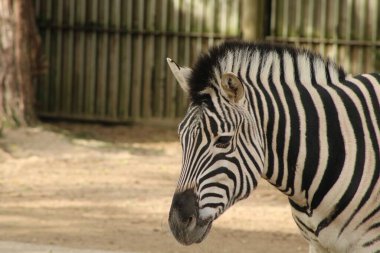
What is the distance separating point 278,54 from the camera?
5555mm

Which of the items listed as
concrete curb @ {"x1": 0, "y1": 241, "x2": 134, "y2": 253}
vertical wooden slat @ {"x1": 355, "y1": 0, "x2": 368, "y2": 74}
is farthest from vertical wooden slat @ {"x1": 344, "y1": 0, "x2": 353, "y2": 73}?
concrete curb @ {"x1": 0, "y1": 241, "x2": 134, "y2": 253}

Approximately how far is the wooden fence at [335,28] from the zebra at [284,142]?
1035 cm

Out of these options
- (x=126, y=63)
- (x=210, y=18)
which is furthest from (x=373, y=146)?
(x=126, y=63)

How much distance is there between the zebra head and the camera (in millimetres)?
5141

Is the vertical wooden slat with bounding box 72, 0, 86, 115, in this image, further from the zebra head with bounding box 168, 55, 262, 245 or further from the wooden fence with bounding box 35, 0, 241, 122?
the zebra head with bounding box 168, 55, 262, 245

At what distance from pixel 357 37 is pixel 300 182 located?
428 inches

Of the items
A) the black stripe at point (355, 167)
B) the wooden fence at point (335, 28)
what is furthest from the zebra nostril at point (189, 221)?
the wooden fence at point (335, 28)

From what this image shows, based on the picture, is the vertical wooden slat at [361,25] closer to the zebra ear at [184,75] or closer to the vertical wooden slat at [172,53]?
the vertical wooden slat at [172,53]

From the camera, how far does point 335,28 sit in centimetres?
1600

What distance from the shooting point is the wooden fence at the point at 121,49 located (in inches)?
654

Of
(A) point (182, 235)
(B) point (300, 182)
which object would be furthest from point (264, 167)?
(A) point (182, 235)

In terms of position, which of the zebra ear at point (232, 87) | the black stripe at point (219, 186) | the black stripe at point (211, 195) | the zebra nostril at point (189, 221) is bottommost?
the zebra nostril at point (189, 221)

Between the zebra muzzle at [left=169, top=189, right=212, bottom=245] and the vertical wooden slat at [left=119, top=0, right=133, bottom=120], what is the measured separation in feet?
39.0

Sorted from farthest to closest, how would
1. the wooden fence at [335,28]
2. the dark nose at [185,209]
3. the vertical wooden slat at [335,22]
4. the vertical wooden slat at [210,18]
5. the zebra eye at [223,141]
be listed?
the vertical wooden slat at [210,18] → the vertical wooden slat at [335,22] → the wooden fence at [335,28] → the zebra eye at [223,141] → the dark nose at [185,209]
